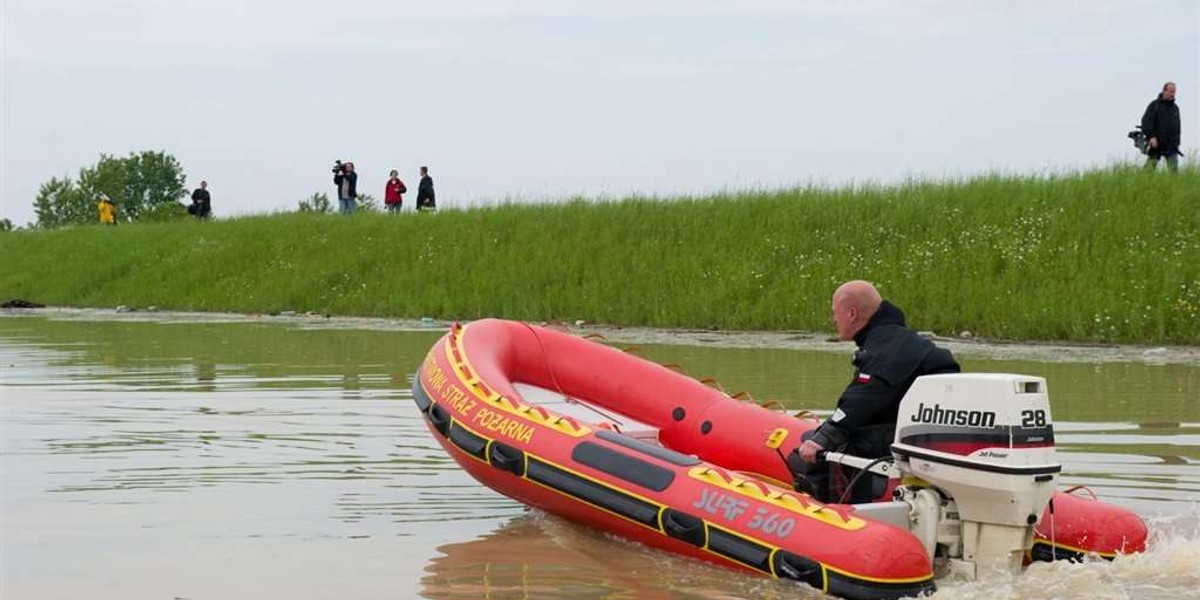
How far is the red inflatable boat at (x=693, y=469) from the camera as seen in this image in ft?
17.8

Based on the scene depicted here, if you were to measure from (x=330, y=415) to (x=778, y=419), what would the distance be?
145 inches

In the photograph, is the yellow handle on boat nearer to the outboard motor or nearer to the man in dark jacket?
the outboard motor

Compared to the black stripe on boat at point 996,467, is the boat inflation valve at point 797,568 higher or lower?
lower

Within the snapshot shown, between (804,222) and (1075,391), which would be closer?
(1075,391)

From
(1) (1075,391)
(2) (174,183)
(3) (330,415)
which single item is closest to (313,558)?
(3) (330,415)

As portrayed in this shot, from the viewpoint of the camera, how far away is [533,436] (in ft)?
21.9

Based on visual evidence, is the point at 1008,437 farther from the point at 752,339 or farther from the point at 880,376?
the point at 752,339

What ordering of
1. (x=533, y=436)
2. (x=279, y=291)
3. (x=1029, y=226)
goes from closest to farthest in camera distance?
(x=533, y=436) < (x=1029, y=226) < (x=279, y=291)

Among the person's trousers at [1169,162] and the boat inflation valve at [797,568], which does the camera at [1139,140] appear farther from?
the boat inflation valve at [797,568]

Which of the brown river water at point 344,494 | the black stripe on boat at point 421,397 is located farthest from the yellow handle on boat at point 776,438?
the black stripe on boat at point 421,397

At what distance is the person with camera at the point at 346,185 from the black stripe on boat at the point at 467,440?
21.2 m

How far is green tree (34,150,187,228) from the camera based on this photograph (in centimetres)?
7431

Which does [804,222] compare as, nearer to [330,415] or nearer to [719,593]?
[330,415]

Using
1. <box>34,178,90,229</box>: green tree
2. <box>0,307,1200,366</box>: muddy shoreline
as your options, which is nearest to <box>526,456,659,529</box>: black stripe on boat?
<box>0,307,1200,366</box>: muddy shoreline
